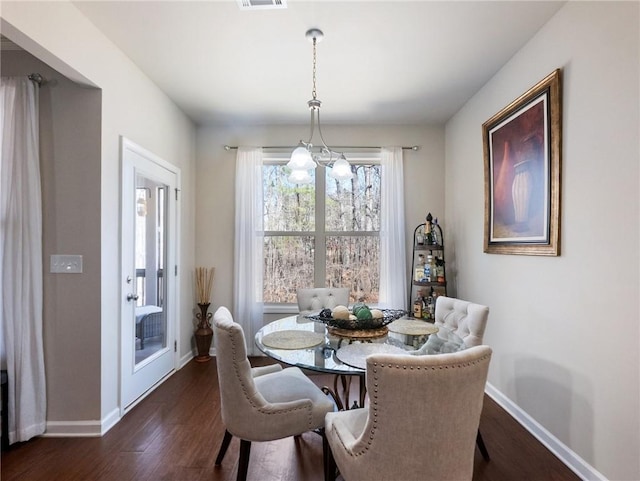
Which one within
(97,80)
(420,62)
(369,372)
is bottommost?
(369,372)

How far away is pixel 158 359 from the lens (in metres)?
3.09

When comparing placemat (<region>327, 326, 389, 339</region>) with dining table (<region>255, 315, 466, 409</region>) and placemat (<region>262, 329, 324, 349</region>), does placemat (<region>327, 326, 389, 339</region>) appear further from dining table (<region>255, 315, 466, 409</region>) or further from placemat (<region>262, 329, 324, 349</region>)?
placemat (<region>262, 329, 324, 349</region>)

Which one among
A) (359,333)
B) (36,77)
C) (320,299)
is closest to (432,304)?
(320,299)

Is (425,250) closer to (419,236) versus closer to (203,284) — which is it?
(419,236)


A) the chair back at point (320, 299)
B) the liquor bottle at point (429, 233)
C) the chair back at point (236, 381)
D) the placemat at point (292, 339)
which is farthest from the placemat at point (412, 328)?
the liquor bottle at point (429, 233)

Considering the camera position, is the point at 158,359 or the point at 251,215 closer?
the point at 158,359

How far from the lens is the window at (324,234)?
3.99 metres

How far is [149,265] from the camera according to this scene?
297 cm

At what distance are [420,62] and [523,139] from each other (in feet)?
3.21

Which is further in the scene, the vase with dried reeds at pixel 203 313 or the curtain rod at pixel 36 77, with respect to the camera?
the vase with dried reeds at pixel 203 313

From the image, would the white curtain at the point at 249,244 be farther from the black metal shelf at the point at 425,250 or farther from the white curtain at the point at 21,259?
the white curtain at the point at 21,259

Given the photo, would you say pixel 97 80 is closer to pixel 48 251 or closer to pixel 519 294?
pixel 48 251

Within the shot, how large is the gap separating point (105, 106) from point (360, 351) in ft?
7.82

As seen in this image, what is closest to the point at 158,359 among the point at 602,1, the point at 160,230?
the point at 160,230
